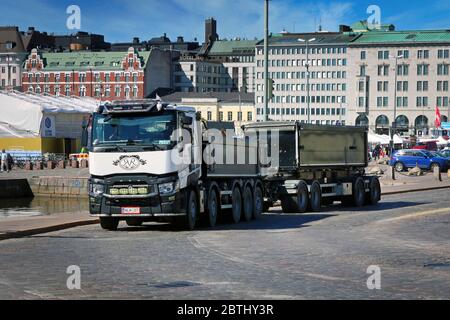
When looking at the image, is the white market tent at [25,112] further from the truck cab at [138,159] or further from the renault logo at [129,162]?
the renault logo at [129,162]

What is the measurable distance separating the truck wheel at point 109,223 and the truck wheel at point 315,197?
32.1 ft

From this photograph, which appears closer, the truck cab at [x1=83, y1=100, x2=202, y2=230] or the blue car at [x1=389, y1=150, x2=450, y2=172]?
the truck cab at [x1=83, y1=100, x2=202, y2=230]

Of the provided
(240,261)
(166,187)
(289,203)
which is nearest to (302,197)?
(289,203)

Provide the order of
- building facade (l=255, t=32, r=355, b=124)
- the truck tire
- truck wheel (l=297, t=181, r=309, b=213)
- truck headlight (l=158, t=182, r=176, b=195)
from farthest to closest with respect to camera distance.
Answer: building facade (l=255, t=32, r=355, b=124), truck wheel (l=297, t=181, r=309, b=213), the truck tire, truck headlight (l=158, t=182, r=176, b=195)

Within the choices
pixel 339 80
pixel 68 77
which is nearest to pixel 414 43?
pixel 339 80

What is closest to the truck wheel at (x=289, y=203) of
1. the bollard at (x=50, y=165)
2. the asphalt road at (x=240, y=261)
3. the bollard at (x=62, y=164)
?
the asphalt road at (x=240, y=261)

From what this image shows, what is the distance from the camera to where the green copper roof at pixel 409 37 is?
574ft

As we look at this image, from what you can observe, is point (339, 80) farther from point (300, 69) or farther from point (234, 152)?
point (234, 152)

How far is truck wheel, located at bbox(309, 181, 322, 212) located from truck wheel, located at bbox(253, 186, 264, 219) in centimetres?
343

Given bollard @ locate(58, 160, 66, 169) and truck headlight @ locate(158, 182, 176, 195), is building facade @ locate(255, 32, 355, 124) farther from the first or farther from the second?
truck headlight @ locate(158, 182, 176, 195)

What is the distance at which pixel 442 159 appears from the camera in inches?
2817

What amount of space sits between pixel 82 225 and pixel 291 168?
839 cm

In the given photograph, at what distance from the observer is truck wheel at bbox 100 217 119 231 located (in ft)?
82.7

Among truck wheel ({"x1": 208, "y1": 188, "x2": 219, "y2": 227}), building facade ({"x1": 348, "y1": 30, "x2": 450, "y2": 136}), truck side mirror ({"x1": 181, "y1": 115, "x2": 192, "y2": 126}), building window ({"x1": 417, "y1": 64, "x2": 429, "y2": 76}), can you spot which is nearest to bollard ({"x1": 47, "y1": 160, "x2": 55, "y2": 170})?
truck wheel ({"x1": 208, "y1": 188, "x2": 219, "y2": 227})
